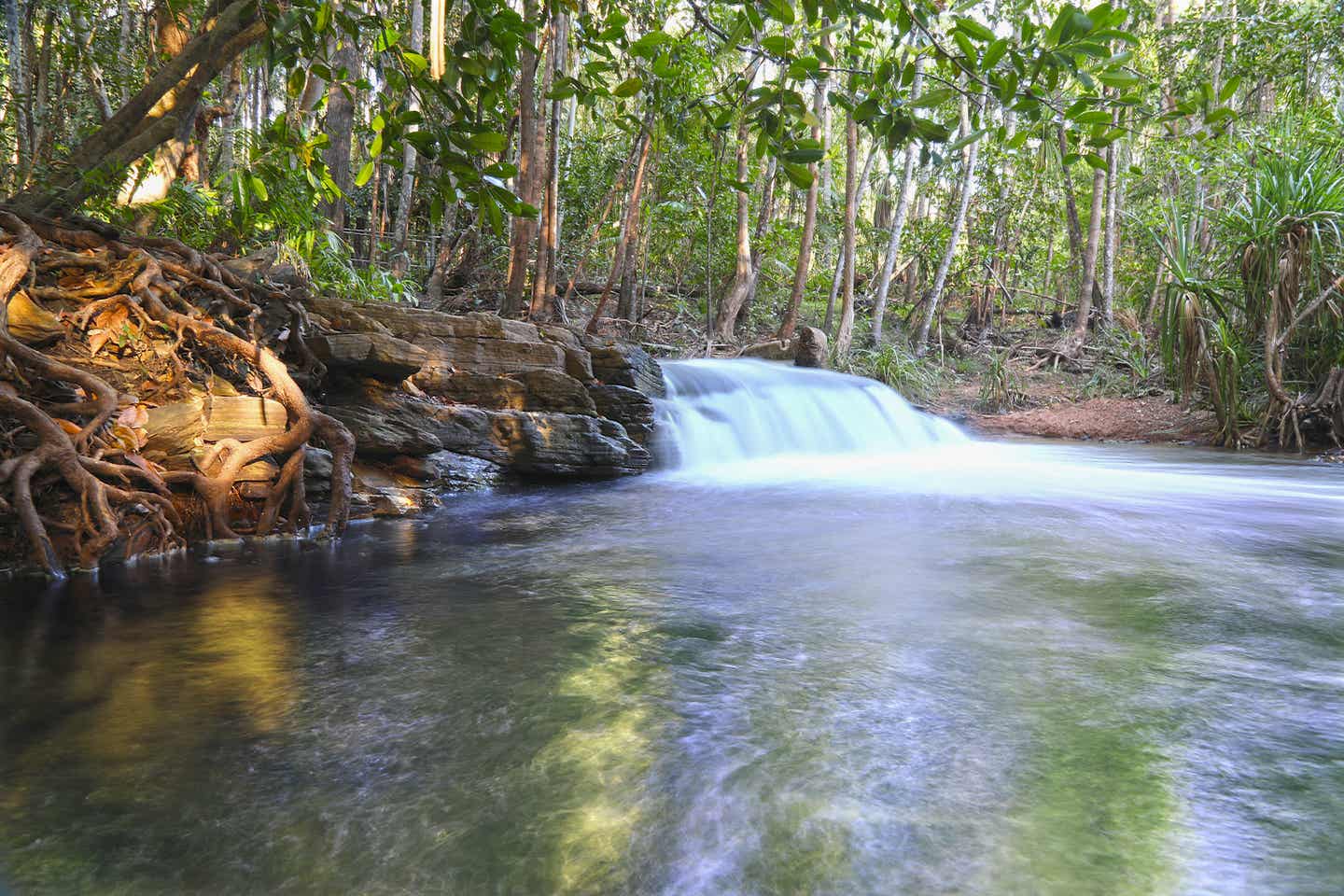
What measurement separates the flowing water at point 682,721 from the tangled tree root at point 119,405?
1.00 ft

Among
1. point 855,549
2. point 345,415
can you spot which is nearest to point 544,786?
point 855,549

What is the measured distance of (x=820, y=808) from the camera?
1.62 meters

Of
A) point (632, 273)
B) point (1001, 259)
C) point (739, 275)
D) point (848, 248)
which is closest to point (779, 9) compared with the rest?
point (632, 273)

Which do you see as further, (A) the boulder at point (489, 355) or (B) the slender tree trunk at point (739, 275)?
(B) the slender tree trunk at point (739, 275)

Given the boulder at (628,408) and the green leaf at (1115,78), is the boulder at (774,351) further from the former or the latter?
the green leaf at (1115,78)

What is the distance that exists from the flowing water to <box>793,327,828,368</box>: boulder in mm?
8060

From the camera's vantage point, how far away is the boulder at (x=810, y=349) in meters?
12.3

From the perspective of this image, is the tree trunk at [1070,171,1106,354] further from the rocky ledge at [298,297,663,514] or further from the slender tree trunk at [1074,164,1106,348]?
the rocky ledge at [298,297,663,514]

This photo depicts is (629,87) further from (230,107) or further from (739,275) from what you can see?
(739,275)

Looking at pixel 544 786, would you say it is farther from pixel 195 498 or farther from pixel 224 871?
pixel 195 498

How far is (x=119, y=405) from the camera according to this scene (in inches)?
160

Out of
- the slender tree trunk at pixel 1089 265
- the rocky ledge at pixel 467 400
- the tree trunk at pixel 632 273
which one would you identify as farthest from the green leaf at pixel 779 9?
the slender tree trunk at pixel 1089 265

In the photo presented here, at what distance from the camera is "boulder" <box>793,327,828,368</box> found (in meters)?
12.3

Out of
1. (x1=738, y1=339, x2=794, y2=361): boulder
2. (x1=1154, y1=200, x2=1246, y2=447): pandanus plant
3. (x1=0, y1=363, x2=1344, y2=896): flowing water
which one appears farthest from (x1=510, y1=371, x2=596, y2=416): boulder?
(x1=1154, y1=200, x2=1246, y2=447): pandanus plant
